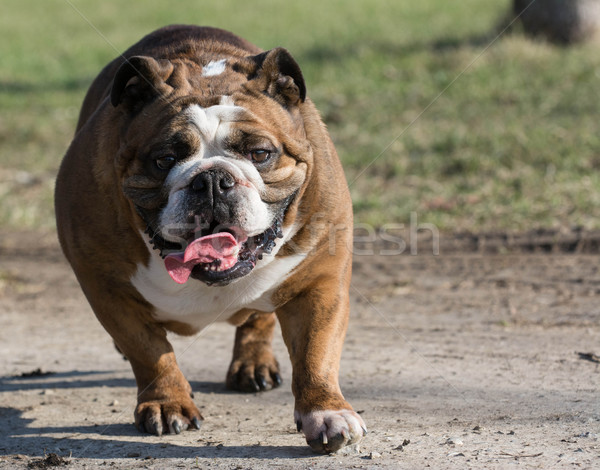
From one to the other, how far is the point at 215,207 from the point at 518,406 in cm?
173

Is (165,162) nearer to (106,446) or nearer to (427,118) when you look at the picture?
(106,446)

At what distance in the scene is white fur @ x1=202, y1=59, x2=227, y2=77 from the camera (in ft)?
13.6

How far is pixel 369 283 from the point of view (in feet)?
22.5

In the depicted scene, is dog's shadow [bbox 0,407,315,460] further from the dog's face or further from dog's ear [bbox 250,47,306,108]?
dog's ear [bbox 250,47,306,108]

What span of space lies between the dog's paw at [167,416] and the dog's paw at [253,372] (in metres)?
0.68

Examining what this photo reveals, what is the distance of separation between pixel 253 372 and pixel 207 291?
859mm

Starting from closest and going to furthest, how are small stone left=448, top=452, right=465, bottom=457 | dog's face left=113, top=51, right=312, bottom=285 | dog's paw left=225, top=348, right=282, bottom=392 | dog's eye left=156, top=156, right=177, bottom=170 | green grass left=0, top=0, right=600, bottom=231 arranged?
small stone left=448, top=452, right=465, bottom=457 → dog's face left=113, top=51, right=312, bottom=285 → dog's eye left=156, top=156, right=177, bottom=170 → dog's paw left=225, top=348, right=282, bottom=392 → green grass left=0, top=0, right=600, bottom=231

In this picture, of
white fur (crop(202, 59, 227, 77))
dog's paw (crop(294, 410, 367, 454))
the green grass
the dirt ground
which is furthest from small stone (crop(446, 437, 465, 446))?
the green grass

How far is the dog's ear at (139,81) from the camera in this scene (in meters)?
3.93

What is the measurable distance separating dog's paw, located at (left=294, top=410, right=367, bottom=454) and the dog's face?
70cm

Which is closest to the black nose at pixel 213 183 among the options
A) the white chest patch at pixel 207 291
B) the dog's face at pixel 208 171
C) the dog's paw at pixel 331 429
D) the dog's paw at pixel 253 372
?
the dog's face at pixel 208 171

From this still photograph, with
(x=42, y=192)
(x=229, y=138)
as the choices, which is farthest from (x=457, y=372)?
(x=42, y=192)

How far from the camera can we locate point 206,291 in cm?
425

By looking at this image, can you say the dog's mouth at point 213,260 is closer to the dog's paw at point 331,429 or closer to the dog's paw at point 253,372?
the dog's paw at point 331,429
